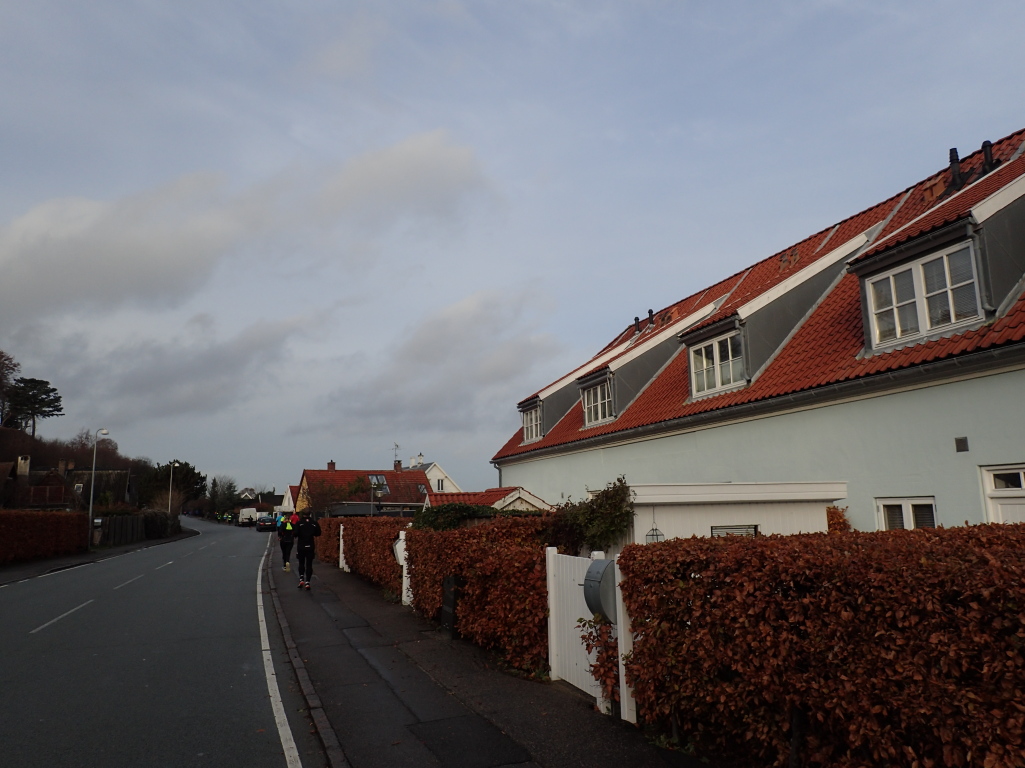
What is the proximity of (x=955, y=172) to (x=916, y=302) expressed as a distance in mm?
5814

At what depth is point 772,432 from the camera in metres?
14.2

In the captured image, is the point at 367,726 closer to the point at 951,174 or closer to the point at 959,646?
the point at 959,646

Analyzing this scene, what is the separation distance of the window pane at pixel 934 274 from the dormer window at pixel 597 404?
10437 millimetres

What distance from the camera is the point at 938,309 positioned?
11.6 meters

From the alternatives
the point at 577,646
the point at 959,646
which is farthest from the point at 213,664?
the point at 959,646

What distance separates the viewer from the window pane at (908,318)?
39.3ft

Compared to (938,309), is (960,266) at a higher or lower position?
higher

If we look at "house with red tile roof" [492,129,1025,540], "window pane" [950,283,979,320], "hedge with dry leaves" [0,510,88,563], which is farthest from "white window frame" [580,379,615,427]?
"hedge with dry leaves" [0,510,88,563]

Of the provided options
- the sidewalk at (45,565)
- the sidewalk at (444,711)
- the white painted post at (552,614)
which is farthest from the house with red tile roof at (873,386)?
the sidewalk at (45,565)

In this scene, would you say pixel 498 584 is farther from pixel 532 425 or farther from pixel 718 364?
pixel 532 425

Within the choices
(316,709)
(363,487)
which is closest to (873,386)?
(316,709)

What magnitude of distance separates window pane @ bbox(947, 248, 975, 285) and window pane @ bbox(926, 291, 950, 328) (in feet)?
0.93

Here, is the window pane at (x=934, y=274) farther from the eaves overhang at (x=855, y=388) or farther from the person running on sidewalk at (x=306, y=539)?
the person running on sidewalk at (x=306, y=539)

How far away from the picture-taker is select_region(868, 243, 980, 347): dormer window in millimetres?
11133
